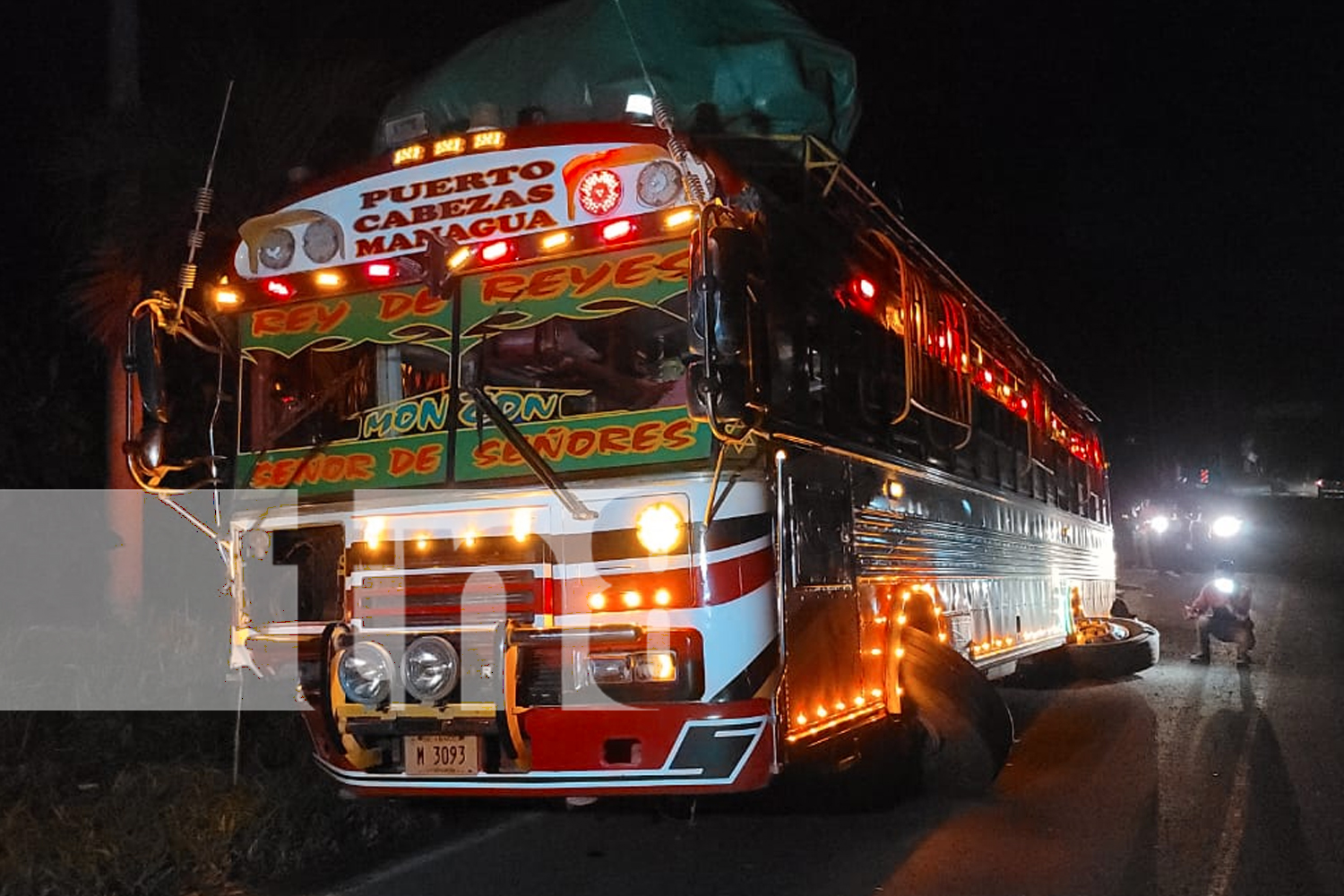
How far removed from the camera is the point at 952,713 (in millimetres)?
7031

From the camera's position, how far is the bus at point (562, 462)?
17.0 feet

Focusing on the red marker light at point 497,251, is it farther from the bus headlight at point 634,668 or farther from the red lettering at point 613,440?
the bus headlight at point 634,668

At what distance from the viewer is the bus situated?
17.0ft

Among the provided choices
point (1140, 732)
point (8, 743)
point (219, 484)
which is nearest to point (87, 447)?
point (8, 743)

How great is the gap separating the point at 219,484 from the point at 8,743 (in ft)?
8.92

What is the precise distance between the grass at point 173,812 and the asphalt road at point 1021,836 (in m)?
0.47

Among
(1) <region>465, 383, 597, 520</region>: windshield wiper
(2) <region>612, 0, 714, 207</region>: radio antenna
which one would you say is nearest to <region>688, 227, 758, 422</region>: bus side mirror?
(2) <region>612, 0, 714, 207</region>: radio antenna

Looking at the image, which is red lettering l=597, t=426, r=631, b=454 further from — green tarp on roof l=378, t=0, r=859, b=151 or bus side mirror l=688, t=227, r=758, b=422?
green tarp on roof l=378, t=0, r=859, b=151

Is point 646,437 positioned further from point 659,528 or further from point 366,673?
point 366,673

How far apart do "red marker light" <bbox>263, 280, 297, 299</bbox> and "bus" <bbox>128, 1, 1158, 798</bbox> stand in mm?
16

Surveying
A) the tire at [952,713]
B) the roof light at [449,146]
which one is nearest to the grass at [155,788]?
the tire at [952,713]

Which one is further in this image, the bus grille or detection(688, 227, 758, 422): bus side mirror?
the bus grille

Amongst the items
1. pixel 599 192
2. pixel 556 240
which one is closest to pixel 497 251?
pixel 556 240

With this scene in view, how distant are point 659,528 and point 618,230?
1295 mm
